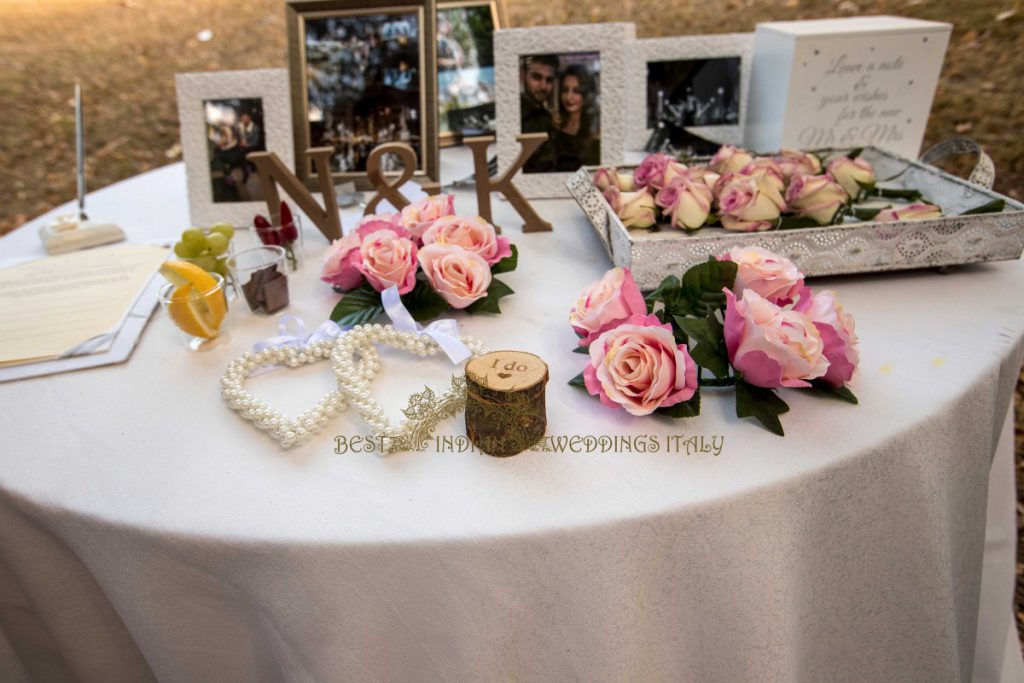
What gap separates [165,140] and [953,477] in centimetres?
442

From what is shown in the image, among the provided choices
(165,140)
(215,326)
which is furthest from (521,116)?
(165,140)

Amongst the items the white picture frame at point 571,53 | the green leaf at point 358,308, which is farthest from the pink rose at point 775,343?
the white picture frame at point 571,53

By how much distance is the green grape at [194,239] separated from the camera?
1.06m

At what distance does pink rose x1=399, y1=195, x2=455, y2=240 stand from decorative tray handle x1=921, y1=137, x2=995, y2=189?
868 mm

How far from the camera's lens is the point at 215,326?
927 mm

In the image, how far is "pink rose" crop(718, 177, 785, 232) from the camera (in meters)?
1.05

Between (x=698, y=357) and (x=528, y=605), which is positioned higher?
(x=698, y=357)

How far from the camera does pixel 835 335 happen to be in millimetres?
687

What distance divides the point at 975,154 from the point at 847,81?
0.39 metres

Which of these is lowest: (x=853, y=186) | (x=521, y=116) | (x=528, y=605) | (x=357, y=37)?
(x=528, y=605)

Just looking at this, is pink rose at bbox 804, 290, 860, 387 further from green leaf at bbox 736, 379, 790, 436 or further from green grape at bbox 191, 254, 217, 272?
green grape at bbox 191, 254, 217, 272

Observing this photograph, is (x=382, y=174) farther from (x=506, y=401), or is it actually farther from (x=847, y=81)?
(x=847, y=81)

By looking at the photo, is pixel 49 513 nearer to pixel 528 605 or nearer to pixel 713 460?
pixel 528 605

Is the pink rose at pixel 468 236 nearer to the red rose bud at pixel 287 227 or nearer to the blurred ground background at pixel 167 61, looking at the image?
the red rose bud at pixel 287 227
